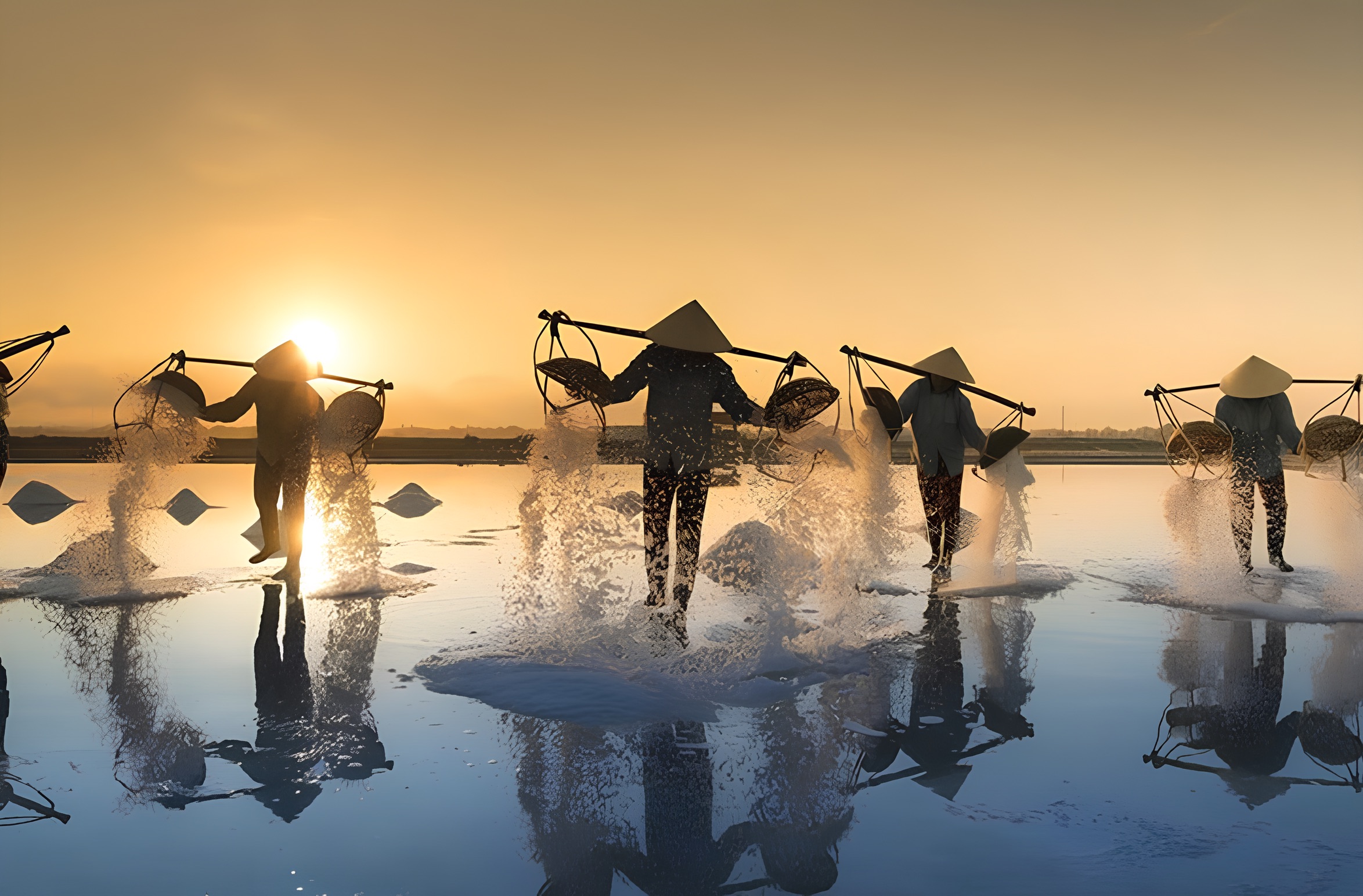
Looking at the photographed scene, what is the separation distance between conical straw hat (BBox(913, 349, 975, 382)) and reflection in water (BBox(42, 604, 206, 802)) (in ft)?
20.8

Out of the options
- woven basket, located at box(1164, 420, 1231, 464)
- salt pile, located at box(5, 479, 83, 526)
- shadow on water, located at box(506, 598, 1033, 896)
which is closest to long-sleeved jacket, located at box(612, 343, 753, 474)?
shadow on water, located at box(506, 598, 1033, 896)

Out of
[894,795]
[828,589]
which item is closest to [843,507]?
[828,589]

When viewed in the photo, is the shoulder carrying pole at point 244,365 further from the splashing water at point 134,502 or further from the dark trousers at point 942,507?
the dark trousers at point 942,507

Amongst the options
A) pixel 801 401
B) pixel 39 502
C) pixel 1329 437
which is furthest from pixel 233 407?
pixel 39 502

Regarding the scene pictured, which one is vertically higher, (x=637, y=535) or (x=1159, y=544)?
(x=637, y=535)

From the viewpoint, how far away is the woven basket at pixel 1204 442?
28.4ft

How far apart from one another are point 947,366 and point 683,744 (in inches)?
217

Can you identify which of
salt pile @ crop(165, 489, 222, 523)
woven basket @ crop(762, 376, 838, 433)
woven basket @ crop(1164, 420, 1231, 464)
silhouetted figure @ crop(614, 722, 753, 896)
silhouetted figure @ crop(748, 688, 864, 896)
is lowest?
silhouetted figure @ crop(748, 688, 864, 896)

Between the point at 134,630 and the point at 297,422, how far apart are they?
268 cm

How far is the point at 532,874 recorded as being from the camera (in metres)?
2.71

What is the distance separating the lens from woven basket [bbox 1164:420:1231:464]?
866cm

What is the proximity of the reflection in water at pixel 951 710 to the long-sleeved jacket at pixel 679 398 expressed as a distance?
181 centimetres

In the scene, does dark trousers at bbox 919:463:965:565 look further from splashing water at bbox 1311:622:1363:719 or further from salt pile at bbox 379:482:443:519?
salt pile at bbox 379:482:443:519

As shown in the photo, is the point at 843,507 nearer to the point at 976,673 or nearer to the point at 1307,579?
the point at 976,673
